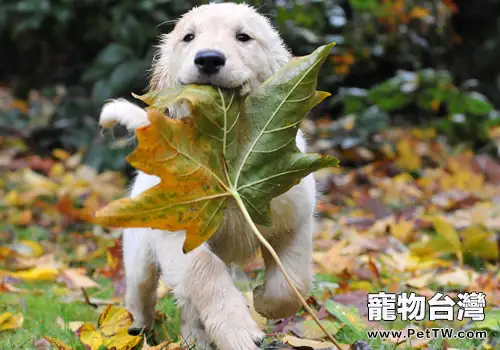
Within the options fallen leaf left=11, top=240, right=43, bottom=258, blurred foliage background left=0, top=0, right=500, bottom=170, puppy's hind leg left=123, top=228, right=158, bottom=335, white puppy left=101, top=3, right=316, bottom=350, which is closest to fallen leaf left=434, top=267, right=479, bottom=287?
white puppy left=101, top=3, right=316, bottom=350

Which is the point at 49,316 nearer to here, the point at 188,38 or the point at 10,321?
the point at 10,321

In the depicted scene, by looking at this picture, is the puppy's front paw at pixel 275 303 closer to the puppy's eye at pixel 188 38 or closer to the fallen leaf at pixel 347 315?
the fallen leaf at pixel 347 315

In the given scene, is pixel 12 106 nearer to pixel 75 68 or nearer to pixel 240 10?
pixel 75 68

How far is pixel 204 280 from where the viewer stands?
2.10 m

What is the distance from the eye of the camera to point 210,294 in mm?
2061

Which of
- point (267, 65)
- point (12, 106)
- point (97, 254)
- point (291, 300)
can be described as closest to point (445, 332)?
point (291, 300)

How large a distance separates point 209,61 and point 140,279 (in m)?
1.11

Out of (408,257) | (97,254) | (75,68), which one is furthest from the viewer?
(75,68)

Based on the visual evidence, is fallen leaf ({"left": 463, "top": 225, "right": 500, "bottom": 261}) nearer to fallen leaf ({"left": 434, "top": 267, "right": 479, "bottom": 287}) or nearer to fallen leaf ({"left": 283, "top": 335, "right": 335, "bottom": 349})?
fallen leaf ({"left": 434, "top": 267, "right": 479, "bottom": 287})

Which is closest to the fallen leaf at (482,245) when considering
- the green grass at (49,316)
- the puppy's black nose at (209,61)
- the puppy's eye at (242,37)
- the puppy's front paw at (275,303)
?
the green grass at (49,316)

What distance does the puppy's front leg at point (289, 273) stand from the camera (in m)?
2.25

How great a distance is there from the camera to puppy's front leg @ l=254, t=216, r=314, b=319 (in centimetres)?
225

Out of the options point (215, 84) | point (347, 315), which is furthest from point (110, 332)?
point (215, 84)

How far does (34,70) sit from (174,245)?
6.16 m
